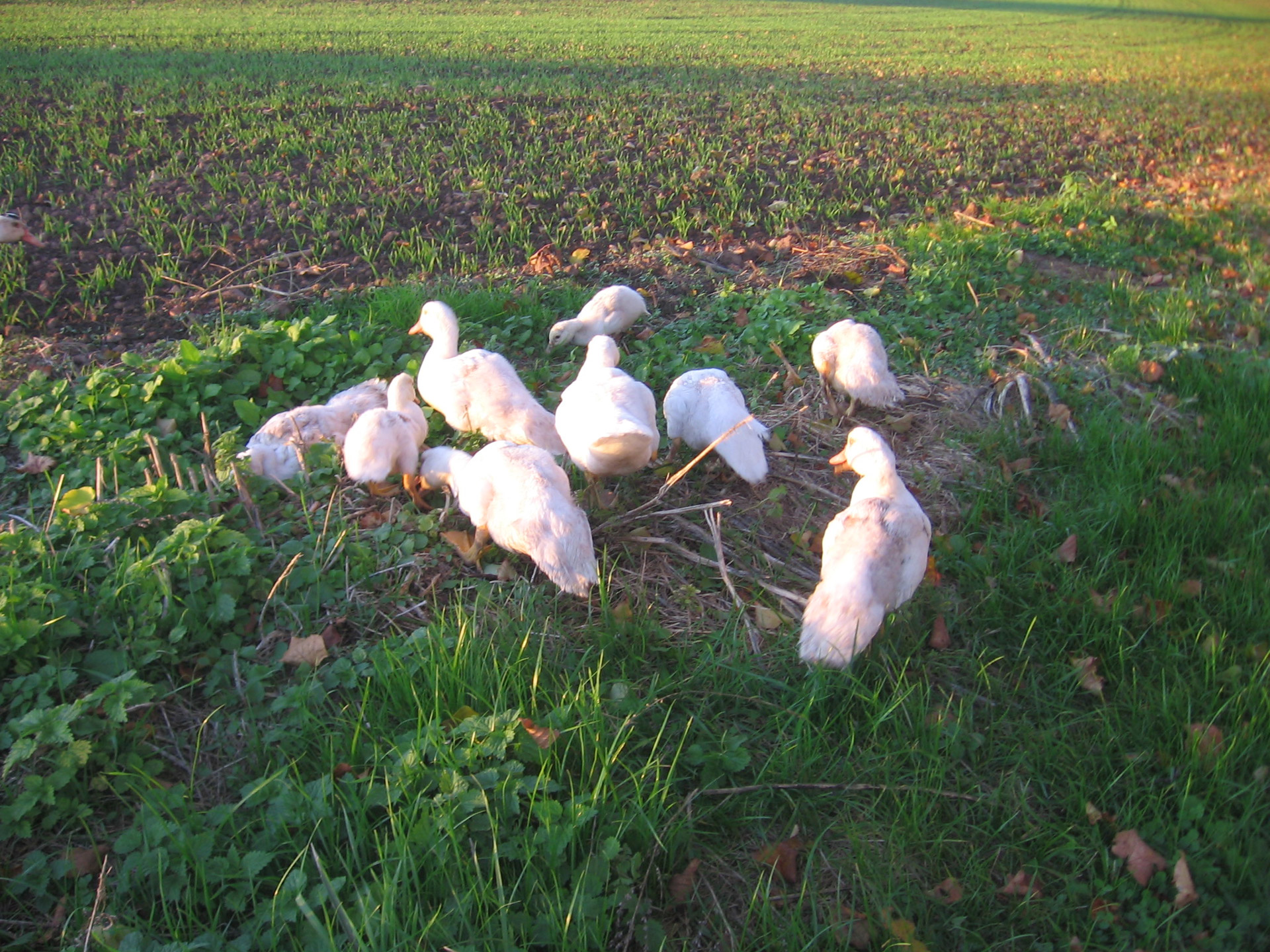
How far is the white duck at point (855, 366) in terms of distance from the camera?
12.6ft

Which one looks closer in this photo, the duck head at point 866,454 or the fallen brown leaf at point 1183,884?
the fallen brown leaf at point 1183,884

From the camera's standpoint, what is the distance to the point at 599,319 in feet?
14.9

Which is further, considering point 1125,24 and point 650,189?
point 1125,24

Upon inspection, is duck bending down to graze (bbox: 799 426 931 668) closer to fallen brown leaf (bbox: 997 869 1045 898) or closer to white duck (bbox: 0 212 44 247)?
fallen brown leaf (bbox: 997 869 1045 898)

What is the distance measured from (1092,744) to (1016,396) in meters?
2.21

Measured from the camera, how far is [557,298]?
5.18 m

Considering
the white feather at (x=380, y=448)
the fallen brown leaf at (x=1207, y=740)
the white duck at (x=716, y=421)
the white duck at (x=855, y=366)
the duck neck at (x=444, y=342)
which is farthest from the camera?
the duck neck at (x=444, y=342)

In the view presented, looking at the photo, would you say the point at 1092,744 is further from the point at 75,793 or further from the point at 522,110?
the point at 522,110

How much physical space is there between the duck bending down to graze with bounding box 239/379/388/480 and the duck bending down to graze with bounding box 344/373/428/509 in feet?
0.83

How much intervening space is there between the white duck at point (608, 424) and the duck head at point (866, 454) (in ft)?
2.55

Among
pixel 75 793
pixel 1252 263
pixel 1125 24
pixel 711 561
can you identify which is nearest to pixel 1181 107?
pixel 1252 263

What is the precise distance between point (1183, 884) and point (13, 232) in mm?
6667

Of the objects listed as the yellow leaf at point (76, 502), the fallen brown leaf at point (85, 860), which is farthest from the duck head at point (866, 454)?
the yellow leaf at point (76, 502)

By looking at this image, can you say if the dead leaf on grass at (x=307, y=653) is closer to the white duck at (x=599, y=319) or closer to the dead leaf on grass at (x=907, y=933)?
the dead leaf on grass at (x=907, y=933)
